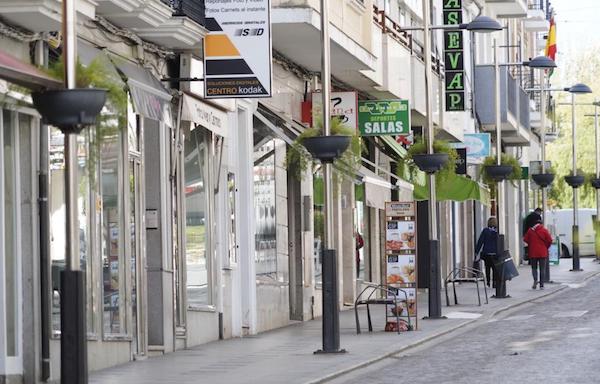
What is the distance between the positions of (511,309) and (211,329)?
380 inches

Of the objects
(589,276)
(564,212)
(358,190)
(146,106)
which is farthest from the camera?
(564,212)

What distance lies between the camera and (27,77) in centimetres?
1305

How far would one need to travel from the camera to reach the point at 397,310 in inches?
1018

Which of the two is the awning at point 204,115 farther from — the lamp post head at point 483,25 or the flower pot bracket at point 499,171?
the flower pot bracket at point 499,171

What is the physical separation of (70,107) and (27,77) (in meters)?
0.42

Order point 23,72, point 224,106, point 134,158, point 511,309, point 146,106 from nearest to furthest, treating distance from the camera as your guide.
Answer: point 23,72, point 146,106, point 134,158, point 224,106, point 511,309

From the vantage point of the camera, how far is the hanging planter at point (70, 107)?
13180 mm

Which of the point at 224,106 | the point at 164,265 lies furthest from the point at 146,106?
the point at 224,106

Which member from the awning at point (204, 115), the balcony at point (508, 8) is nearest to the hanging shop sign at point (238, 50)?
the awning at point (204, 115)

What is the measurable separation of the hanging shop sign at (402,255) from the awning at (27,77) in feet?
43.0

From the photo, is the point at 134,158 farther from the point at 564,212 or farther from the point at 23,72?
the point at 564,212

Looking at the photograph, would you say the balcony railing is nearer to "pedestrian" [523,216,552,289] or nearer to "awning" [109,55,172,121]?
"awning" [109,55,172,121]

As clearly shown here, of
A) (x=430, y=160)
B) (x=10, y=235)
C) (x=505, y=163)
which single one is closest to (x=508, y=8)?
(x=505, y=163)

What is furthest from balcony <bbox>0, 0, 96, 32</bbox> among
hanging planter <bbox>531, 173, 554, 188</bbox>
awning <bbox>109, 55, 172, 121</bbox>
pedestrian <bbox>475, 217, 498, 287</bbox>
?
hanging planter <bbox>531, 173, 554, 188</bbox>
